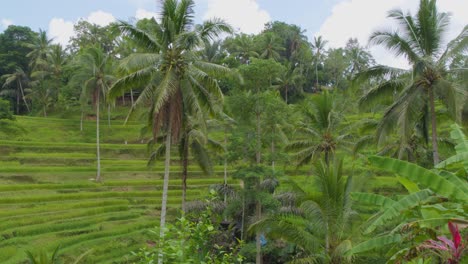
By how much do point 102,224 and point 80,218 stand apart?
1.15 metres

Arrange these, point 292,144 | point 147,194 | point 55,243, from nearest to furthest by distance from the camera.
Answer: point 55,243, point 292,144, point 147,194

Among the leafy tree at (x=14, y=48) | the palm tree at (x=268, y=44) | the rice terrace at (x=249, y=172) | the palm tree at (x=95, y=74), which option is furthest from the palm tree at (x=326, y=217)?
the leafy tree at (x=14, y=48)

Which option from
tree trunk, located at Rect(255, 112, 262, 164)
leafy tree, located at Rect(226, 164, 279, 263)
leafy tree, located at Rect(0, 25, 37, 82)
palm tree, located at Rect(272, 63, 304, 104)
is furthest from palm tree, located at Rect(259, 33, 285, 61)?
tree trunk, located at Rect(255, 112, 262, 164)

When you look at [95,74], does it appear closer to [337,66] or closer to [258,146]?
A: [258,146]

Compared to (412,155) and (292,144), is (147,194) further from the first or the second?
(412,155)

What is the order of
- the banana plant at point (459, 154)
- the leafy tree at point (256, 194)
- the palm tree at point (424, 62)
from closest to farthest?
the banana plant at point (459, 154) < the palm tree at point (424, 62) < the leafy tree at point (256, 194)

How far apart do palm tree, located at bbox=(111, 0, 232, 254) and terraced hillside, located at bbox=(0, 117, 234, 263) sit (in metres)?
5.21

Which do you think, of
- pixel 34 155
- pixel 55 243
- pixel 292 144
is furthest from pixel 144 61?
pixel 34 155

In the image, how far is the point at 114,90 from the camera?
16047mm

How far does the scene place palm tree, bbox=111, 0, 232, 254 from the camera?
15586 mm

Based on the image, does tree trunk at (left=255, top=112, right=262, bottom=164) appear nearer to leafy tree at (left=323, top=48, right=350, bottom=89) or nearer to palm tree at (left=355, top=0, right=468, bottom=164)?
palm tree at (left=355, top=0, right=468, bottom=164)

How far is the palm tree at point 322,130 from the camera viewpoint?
20.6 meters

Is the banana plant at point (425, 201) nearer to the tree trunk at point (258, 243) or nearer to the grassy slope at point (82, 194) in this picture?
the grassy slope at point (82, 194)

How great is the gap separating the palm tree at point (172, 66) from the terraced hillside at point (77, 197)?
521cm
